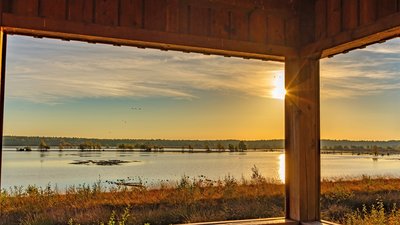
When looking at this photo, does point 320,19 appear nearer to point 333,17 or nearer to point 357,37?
point 333,17

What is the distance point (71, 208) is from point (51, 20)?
531 cm

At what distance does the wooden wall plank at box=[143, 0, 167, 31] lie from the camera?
2504 millimetres

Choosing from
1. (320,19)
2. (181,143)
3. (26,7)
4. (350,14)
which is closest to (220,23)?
(320,19)

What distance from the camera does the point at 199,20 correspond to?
263cm

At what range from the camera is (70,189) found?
7.77 metres

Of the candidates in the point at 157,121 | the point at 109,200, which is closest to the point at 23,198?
the point at 109,200

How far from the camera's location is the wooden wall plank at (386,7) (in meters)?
2.08

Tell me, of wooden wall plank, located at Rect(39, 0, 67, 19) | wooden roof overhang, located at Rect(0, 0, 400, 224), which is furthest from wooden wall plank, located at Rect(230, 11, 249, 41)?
wooden wall plank, located at Rect(39, 0, 67, 19)

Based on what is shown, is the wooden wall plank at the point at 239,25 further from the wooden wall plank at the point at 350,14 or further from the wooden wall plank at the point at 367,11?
the wooden wall plank at the point at 367,11

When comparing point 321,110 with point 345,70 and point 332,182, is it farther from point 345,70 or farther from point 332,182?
point 332,182

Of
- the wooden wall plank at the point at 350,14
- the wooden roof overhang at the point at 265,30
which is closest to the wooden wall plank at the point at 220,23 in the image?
the wooden roof overhang at the point at 265,30

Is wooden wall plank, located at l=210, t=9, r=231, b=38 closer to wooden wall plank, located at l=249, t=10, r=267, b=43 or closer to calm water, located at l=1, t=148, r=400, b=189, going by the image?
wooden wall plank, located at l=249, t=10, r=267, b=43

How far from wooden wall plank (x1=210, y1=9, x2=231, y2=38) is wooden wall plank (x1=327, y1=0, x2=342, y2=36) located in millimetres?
661

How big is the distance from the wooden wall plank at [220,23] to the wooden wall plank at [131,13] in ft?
1.61
